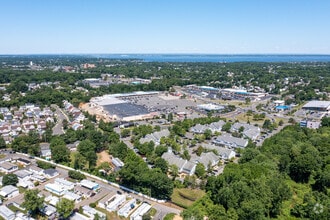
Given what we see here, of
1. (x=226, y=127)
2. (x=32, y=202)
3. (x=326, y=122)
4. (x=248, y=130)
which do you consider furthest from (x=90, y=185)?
(x=326, y=122)

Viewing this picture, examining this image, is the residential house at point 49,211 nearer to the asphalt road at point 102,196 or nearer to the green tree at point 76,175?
the asphalt road at point 102,196

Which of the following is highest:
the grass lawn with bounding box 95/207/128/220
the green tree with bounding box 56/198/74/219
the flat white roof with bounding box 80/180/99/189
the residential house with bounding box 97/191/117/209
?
the green tree with bounding box 56/198/74/219

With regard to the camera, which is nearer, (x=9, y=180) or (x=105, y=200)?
(x=105, y=200)

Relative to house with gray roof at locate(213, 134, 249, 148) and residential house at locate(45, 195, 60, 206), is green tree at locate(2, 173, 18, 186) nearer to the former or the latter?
residential house at locate(45, 195, 60, 206)

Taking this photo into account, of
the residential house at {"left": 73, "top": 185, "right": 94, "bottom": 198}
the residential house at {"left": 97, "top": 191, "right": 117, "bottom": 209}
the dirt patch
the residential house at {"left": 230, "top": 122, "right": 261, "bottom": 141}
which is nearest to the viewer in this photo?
the residential house at {"left": 97, "top": 191, "right": 117, "bottom": 209}

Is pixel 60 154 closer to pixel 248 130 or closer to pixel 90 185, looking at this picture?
pixel 90 185

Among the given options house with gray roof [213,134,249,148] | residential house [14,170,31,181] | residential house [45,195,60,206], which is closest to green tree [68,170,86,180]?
residential house [45,195,60,206]

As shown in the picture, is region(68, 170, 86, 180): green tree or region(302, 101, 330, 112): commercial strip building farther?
region(302, 101, 330, 112): commercial strip building
